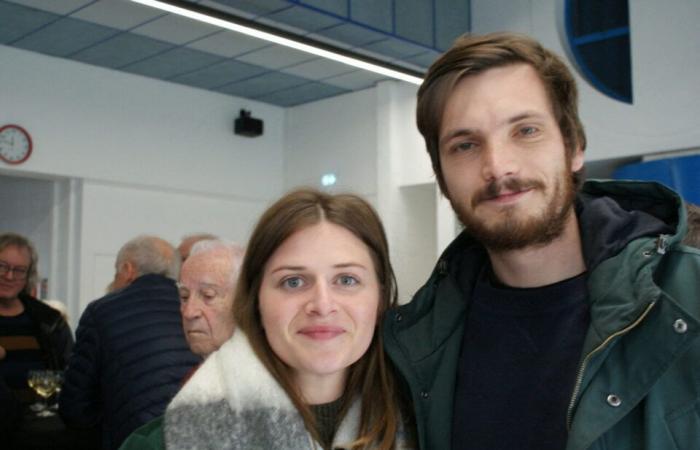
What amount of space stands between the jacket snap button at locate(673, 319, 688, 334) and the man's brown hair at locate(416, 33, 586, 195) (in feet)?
1.53

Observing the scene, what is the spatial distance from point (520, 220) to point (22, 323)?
10.3 ft

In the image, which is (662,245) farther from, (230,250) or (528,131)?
(230,250)

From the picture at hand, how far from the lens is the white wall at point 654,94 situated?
4977 mm

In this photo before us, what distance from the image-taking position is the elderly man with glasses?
373cm

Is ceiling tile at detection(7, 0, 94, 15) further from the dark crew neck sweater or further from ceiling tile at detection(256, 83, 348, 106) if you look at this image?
the dark crew neck sweater

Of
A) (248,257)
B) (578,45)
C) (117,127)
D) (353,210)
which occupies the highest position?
(578,45)

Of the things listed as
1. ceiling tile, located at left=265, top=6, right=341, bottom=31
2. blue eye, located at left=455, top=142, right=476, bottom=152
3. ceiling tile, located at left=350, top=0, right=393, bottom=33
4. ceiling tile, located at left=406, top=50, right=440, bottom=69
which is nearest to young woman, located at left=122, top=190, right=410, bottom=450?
blue eye, located at left=455, top=142, right=476, bottom=152

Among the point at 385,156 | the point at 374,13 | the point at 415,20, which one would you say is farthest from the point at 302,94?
the point at 374,13

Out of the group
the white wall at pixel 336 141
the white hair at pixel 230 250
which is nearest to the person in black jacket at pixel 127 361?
the white hair at pixel 230 250

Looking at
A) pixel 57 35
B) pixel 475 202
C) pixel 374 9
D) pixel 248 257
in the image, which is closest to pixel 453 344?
pixel 475 202

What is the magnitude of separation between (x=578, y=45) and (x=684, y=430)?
16.1ft

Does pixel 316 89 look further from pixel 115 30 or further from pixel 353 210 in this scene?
pixel 353 210

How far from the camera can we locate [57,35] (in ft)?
19.0

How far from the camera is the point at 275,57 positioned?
6.39 metres
